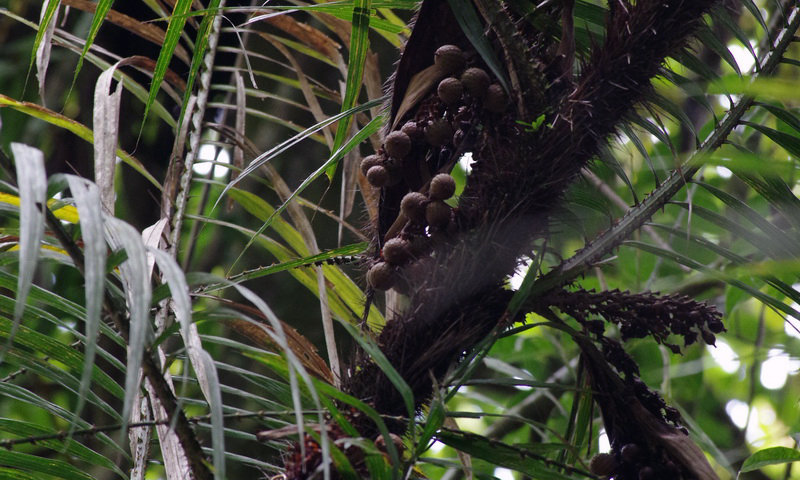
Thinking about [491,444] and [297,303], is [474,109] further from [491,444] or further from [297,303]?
[297,303]

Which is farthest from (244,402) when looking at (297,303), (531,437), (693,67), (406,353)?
(693,67)

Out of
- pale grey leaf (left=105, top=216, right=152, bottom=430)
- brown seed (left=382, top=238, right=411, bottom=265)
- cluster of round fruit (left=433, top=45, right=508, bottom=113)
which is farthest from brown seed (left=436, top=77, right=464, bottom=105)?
pale grey leaf (left=105, top=216, right=152, bottom=430)

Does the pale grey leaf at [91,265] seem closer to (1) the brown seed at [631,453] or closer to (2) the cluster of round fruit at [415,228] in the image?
(2) the cluster of round fruit at [415,228]

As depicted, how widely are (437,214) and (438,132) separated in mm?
73

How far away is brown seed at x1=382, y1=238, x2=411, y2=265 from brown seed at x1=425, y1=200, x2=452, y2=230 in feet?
0.09

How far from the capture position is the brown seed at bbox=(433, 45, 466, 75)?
607mm

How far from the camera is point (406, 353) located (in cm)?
59

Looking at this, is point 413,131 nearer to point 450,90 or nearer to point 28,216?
point 450,90

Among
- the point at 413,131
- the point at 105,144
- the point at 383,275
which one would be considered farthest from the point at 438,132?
the point at 105,144

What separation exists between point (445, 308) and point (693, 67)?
0.33m

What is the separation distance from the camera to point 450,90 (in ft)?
1.94

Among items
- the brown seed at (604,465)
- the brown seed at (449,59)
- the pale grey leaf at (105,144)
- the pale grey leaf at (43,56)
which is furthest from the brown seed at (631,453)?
the pale grey leaf at (43,56)

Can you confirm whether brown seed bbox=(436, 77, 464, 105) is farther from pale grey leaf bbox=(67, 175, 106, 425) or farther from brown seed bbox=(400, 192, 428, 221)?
pale grey leaf bbox=(67, 175, 106, 425)

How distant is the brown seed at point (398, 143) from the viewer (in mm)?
606
